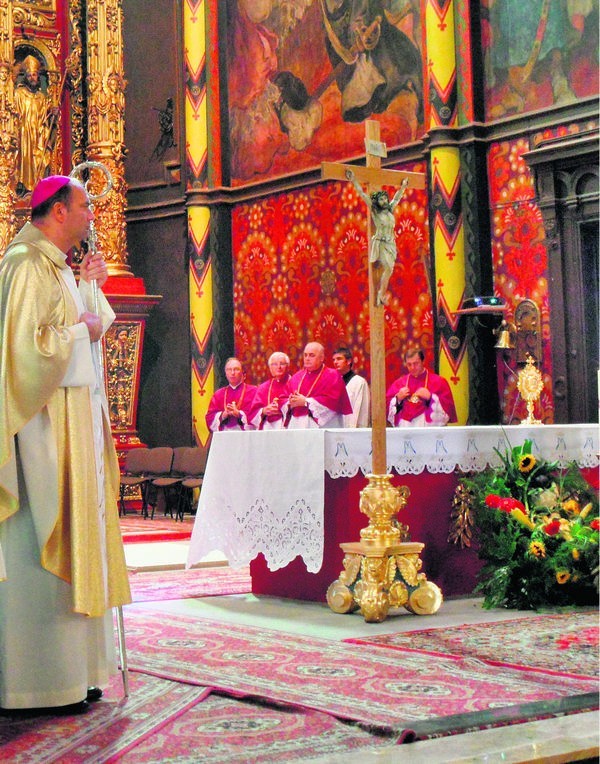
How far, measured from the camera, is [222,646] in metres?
5.25

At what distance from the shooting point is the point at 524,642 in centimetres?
513

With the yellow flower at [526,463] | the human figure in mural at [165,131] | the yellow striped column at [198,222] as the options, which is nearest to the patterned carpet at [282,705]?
the yellow flower at [526,463]

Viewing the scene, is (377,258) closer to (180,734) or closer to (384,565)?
(384,565)

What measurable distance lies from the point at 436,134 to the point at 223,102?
388cm

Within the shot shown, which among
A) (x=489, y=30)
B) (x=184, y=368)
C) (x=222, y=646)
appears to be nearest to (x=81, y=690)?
(x=222, y=646)

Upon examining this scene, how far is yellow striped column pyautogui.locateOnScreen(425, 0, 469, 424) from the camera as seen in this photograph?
440 inches

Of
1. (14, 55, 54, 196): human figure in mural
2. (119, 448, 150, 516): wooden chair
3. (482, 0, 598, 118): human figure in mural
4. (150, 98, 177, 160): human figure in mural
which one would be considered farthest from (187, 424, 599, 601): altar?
(14, 55, 54, 196): human figure in mural

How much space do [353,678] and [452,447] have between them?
8.05 ft

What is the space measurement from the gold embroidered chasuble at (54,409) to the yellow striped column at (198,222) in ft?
32.2

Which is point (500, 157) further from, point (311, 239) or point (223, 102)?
point (223, 102)

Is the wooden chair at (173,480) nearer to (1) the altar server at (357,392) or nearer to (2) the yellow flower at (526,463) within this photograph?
(1) the altar server at (357,392)

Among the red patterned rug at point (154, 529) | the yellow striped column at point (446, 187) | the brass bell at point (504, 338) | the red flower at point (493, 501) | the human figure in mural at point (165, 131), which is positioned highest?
the human figure in mural at point (165, 131)

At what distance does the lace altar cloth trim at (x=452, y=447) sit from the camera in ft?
21.2

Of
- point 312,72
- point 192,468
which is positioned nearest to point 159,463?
point 192,468
